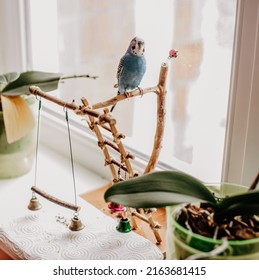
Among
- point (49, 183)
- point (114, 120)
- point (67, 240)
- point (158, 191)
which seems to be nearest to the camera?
point (158, 191)

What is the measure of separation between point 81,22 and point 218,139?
45 cm

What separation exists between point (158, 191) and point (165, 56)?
17.5 inches

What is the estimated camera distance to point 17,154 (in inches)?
42.7

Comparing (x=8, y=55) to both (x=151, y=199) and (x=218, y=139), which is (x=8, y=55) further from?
(x=151, y=199)

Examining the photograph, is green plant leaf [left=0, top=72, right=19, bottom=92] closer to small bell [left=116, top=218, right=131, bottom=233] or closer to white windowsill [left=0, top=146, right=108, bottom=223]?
white windowsill [left=0, top=146, right=108, bottom=223]

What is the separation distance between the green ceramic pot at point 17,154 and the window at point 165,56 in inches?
8.0

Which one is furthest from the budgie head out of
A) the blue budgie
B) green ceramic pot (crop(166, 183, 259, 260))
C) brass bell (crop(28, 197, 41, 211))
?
brass bell (crop(28, 197, 41, 211))

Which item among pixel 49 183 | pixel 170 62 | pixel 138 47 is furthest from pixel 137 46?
pixel 49 183

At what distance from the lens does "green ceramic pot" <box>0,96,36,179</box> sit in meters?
1.05

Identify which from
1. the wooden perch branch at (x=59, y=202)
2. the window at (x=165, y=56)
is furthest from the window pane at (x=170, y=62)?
the wooden perch branch at (x=59, y=202)

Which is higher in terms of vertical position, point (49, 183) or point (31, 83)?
point (31, 83)

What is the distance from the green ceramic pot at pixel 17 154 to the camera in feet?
3.46

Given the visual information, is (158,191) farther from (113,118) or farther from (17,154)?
(17,154)
